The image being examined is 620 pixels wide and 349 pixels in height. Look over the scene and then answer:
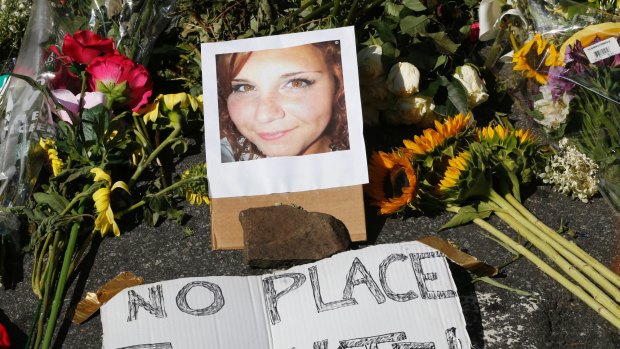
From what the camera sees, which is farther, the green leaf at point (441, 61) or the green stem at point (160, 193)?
the green leaf at point (441, 61)

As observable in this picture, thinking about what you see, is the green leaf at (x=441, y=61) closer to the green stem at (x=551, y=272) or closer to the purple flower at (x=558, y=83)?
the purple flower at (x=558, y=83)

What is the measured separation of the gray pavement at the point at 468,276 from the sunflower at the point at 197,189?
0.08 ft

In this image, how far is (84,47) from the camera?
228 cm

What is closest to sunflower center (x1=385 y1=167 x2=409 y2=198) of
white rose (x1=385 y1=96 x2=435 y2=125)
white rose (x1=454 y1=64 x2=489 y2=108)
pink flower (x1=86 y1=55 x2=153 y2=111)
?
white rose (x1=385 y1=96 x2=435 y2=125)

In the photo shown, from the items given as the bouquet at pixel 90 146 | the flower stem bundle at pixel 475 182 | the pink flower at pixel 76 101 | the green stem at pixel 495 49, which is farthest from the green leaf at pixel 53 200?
the green stem at pixel 495 49

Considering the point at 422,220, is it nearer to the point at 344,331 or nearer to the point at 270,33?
the point at 344,331

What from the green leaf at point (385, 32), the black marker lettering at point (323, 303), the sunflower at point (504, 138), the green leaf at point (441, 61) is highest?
the green leaf at point (385, 32)

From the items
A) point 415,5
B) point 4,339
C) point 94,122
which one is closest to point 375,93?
point 415,5

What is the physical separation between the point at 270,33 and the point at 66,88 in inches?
23.9

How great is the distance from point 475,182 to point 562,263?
28 centimetres

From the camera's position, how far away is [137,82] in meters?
2.29

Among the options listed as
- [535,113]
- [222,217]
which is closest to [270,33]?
[222,217]

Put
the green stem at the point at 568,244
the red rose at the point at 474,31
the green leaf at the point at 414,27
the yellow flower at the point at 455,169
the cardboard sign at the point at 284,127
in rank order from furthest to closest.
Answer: the red rose at the point at 474,31
the green leaf at the point at 414,27
the cardboard sign at the point at 284,127
the yellow flower at the point at 455,169
the green stem at the point at 568,244

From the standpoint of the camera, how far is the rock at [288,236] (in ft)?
6.54
